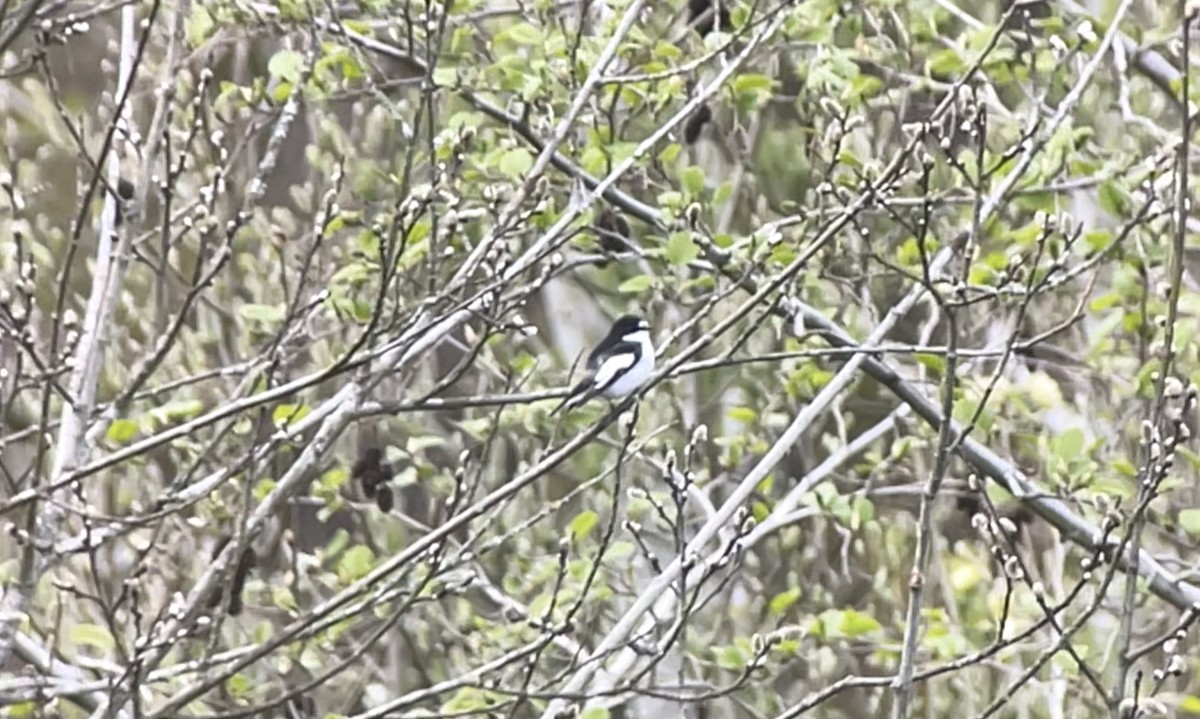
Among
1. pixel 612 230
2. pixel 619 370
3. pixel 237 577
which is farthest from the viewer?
pixel 612 230

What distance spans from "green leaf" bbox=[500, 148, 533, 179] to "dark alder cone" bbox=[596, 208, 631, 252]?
0.87ft

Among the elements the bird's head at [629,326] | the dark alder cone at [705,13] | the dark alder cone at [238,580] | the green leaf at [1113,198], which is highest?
the dark alder cone at [705,13]

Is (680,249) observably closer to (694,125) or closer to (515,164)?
(515,164)

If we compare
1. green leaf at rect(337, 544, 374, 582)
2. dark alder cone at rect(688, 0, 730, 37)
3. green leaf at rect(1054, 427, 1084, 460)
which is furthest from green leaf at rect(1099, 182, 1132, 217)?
green leaf at rect(337, 544, 374, 582)

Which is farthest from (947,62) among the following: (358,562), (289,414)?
(358,562)

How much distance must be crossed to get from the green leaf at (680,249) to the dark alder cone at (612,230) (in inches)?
11.9

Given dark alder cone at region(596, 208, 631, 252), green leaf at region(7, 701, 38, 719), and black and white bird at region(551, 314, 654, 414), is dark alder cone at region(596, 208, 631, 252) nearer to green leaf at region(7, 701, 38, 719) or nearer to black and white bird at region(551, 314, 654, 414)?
black and white bird at region(551, 314, 654, 414)

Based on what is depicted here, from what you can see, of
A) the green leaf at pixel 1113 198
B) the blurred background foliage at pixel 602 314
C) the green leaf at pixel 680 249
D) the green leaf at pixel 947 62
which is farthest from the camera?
the green leaf at pixel 947 62

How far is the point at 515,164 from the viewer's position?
3762 millimetres

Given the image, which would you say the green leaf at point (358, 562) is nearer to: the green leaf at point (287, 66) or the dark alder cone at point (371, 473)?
the dark alder cone at point (371, 473)

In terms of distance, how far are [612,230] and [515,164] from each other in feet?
1.77

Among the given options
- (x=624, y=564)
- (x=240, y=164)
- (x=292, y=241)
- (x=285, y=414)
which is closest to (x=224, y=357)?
(x=292, y=241)

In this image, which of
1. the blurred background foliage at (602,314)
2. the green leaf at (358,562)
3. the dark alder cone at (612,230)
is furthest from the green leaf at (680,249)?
the green leaf at (358,562)

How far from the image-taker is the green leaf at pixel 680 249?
3.62 meters
